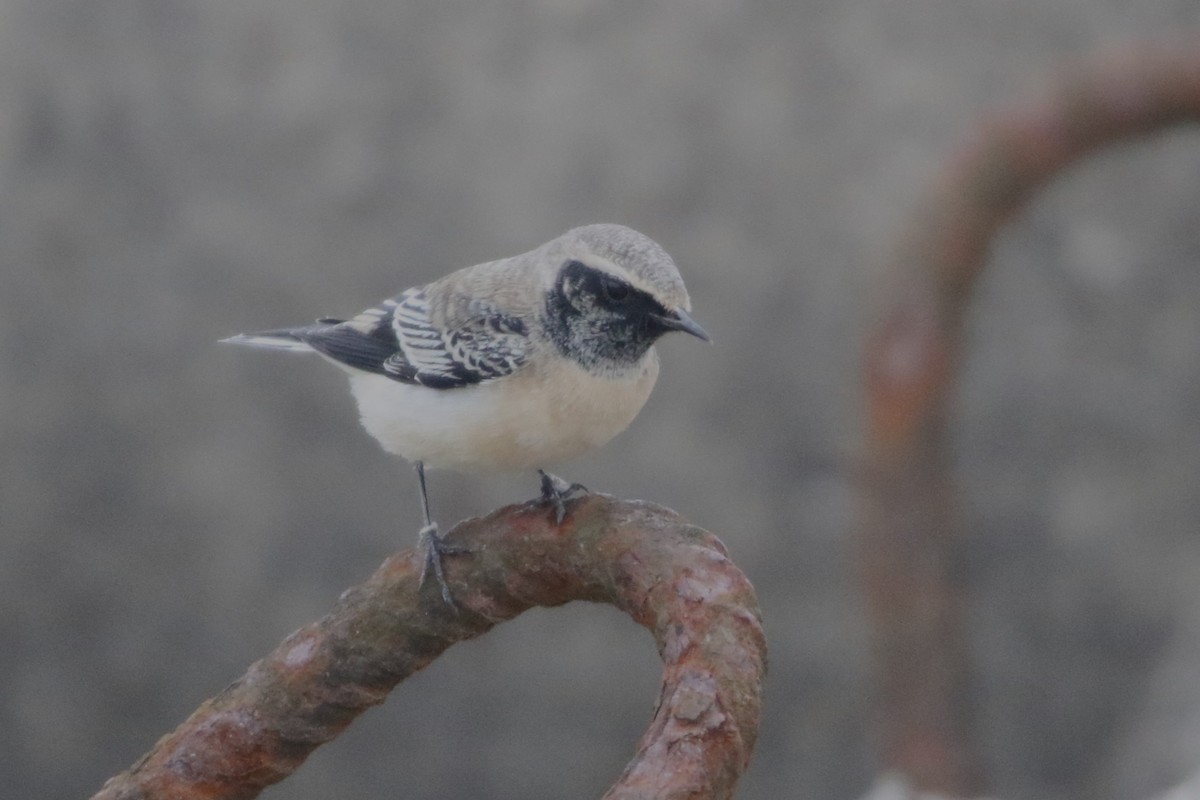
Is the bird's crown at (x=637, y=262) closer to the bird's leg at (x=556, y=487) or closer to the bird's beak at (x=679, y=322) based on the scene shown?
the bird's beak at (x=679, y=322)

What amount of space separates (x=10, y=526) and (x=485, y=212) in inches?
90.5

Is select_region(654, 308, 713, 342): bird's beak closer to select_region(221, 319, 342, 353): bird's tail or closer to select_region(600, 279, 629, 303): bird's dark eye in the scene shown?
select_region(600, 279, 629, 303): bird's dark eye

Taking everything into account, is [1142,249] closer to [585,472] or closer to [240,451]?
[585,472]

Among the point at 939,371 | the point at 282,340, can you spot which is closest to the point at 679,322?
the point at 939,371

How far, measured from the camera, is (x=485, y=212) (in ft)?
20.6

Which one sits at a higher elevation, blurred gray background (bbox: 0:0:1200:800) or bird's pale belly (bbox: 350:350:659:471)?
blurred gray background (bbox: 0:0:1200:800)

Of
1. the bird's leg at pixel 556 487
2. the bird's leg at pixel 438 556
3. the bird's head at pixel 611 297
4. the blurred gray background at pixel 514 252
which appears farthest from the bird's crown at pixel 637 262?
the blurred gray background at pixel 514 252

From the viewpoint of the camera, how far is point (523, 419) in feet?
11.6

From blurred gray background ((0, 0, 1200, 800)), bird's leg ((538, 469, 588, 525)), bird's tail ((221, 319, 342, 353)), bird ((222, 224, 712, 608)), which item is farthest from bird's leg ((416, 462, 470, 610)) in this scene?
blurred gray background ((0, 0, 1200, 800))

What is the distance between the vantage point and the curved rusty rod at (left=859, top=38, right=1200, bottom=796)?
10.8ft

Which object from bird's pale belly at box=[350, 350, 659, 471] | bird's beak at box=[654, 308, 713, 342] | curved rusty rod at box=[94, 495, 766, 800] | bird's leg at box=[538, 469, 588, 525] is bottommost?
curved rusty rod at box=[94, 495, 766, 800]

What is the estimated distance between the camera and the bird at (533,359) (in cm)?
→ 351

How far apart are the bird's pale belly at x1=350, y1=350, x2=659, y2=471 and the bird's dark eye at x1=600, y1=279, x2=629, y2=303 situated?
170mm

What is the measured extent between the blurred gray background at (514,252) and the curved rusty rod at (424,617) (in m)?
3.76
